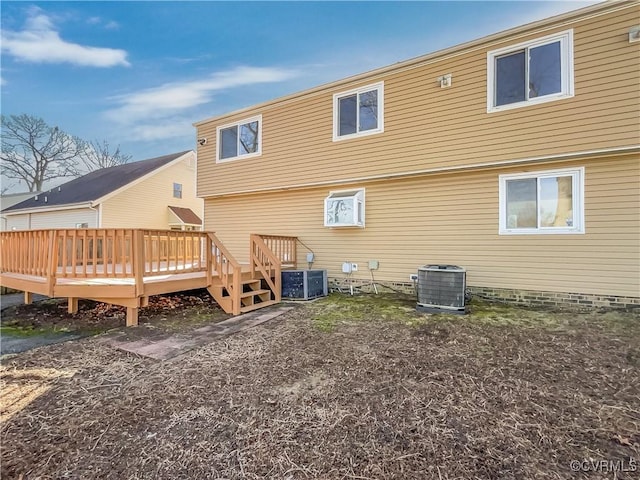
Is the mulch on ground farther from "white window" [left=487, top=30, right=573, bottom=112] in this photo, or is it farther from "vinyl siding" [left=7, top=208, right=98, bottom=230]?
"vinyl siding" [left=7, top=208, right=98, bottom=230]

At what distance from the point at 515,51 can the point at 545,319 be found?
483 cm

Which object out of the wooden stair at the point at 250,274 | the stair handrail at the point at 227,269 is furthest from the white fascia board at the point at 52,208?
the stair handrail at the point at 227,269

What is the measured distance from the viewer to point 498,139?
579 centimetres

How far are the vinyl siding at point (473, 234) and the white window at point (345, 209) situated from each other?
221 mm

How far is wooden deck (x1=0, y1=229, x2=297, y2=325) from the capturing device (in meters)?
4.66

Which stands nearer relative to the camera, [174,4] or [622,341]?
[622,341]

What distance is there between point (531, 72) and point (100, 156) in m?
29.2

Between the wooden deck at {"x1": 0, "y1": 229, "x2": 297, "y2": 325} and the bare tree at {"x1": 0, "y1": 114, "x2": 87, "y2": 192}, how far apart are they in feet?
74.5

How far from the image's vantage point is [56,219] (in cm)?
1594

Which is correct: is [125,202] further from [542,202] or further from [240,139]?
[542,202]

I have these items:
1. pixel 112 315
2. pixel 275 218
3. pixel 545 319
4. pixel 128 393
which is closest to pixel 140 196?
pixel 275 218

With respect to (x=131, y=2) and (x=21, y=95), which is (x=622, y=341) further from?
(x=21, y=95)

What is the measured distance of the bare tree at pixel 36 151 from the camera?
2178 centimetres

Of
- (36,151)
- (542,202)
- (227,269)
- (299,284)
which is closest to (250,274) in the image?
(227,269)
